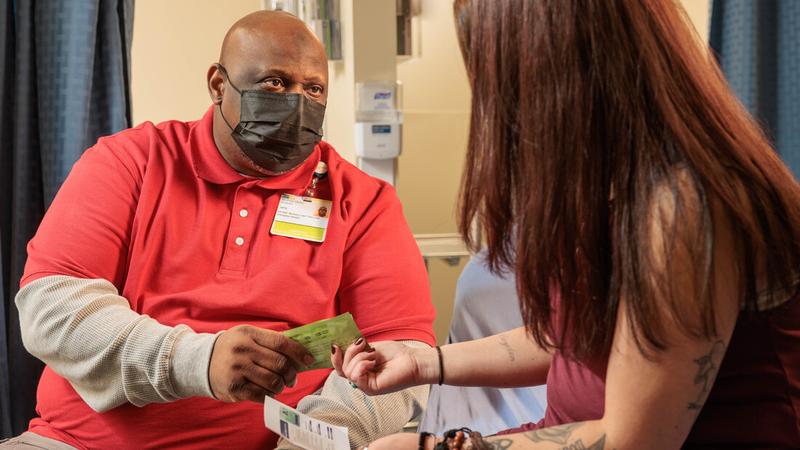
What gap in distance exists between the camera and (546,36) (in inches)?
40.8

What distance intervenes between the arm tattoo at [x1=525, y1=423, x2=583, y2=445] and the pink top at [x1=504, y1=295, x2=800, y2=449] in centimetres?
10

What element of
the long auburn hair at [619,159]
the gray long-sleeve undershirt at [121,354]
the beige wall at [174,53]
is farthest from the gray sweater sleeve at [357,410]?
the beige wall at [174,53]

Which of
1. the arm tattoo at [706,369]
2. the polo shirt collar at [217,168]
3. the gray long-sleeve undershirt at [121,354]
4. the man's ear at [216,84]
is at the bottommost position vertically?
the gray long-sleeve undershirt at [121,354]

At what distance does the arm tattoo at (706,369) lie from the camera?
101 cm

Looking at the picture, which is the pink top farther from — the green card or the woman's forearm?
the green card

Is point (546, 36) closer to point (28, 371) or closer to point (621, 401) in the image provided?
point (621, 401)

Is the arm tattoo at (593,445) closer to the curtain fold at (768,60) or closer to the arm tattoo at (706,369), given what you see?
the arm tattoo at (706,369)

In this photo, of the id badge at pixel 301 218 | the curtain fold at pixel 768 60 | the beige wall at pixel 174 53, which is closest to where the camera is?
the id badge at pixel 301 218

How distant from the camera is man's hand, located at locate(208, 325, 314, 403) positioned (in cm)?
157

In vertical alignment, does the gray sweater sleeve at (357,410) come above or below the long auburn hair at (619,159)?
below

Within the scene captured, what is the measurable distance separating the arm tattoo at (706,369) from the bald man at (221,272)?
79 cm

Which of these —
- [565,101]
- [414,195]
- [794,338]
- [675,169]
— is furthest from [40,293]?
[414,195]

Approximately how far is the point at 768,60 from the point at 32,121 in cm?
277

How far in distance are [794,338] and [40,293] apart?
4.76 feet
